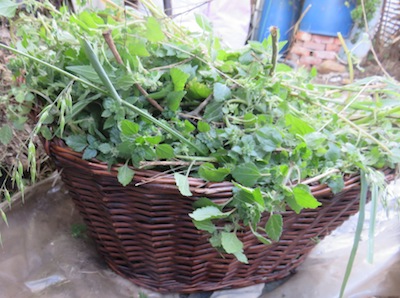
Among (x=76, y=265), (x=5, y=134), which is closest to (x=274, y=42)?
(x=5, y=134)

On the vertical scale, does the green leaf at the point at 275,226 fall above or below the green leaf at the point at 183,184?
below

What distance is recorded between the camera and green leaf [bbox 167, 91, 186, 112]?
1.30 ft

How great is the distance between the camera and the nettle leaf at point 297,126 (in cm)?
42

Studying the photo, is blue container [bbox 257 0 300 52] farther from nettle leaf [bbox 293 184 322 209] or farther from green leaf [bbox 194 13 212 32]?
nettle leaf [bbox 293 184 322 209]

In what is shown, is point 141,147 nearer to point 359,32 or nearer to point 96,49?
point 96,49

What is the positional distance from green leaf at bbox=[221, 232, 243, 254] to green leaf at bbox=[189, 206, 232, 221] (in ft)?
0.08

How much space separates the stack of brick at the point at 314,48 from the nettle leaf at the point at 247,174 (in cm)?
167

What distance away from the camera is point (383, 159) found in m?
0.46

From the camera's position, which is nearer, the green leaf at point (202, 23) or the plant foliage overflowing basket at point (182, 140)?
the plant foliage overflowing basket at point (182, 140)

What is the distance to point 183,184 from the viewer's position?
0.36m

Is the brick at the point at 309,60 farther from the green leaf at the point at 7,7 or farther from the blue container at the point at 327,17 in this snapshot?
the green leaf at the point at 7,7

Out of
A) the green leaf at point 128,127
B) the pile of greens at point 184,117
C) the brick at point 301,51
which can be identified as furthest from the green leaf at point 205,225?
the brick at point 301,51

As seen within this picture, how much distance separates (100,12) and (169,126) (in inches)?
7.3

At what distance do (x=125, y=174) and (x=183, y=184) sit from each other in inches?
2.4
